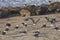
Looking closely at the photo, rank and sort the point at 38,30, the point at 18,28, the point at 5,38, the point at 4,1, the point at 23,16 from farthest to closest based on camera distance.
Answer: the point at 4,1 → the point at 23,16 → the point at 18,28 → the point at 38,30 → the point at 5,38

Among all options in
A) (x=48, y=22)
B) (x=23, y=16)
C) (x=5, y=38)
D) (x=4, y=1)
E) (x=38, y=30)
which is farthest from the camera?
(x=4, y=1)

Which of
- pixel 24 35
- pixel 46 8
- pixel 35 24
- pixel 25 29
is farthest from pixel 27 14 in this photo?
pixel 24 35

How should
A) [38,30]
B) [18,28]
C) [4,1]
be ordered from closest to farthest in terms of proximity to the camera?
[38,30]
[18,28]
[4,1]

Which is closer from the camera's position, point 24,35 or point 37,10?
point 24,35

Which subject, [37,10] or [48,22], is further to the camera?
[37,10]

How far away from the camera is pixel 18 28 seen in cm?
243

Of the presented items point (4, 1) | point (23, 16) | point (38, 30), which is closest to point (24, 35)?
point (38, 30)

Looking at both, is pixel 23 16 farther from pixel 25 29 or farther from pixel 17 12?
pixel 25 29

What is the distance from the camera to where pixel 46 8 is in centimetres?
309

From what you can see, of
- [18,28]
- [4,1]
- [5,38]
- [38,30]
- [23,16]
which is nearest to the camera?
[5,38]

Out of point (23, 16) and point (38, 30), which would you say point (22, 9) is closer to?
point (23, 16)

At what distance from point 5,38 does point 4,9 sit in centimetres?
107

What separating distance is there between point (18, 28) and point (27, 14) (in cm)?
71

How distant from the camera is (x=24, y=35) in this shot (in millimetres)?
2135
